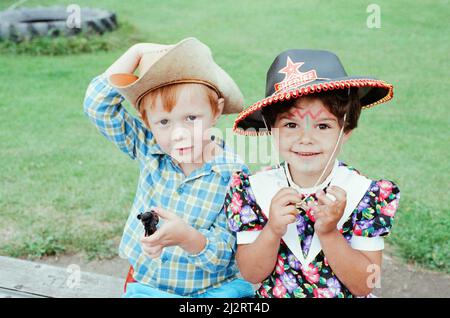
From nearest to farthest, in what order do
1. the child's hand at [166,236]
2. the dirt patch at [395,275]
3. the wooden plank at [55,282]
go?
the child's hand at [166,236] < the wooden plank at [55,282] < the dirt patch at [395,275]

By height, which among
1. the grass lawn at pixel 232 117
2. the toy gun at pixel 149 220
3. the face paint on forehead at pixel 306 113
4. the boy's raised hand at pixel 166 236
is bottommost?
the grass lawn at pixel 232 117

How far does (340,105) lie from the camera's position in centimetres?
203

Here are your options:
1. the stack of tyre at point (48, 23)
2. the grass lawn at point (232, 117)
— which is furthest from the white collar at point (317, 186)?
the stack of tyre at point (48, 23)

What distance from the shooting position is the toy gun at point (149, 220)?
76.9 inches

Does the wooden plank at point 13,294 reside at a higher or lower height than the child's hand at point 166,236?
lower

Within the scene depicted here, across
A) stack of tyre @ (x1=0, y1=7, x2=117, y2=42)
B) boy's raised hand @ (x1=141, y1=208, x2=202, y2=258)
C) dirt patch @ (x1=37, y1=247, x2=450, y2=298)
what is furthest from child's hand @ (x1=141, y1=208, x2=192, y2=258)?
stack of tyre @ (x1=0, y1=7, x2=117, y2=42)

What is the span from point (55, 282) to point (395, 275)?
5.97ft

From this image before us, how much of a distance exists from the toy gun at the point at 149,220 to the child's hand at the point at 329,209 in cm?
52

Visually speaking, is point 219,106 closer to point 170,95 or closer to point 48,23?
point 170,95

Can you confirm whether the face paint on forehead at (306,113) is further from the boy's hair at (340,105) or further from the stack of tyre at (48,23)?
the stack of tyre at (48,23)

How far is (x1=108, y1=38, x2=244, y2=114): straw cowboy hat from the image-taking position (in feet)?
6.99

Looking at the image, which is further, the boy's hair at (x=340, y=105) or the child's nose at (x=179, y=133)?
the child's nose at (x=179, y=133)

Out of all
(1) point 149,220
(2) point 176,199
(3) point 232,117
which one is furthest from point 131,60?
(3) point 232,117

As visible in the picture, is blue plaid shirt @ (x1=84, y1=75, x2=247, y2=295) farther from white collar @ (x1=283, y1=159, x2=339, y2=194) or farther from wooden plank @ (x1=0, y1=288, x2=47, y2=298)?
wooden plank @ (x1=0, y1=288, x2=47, y2=298)
